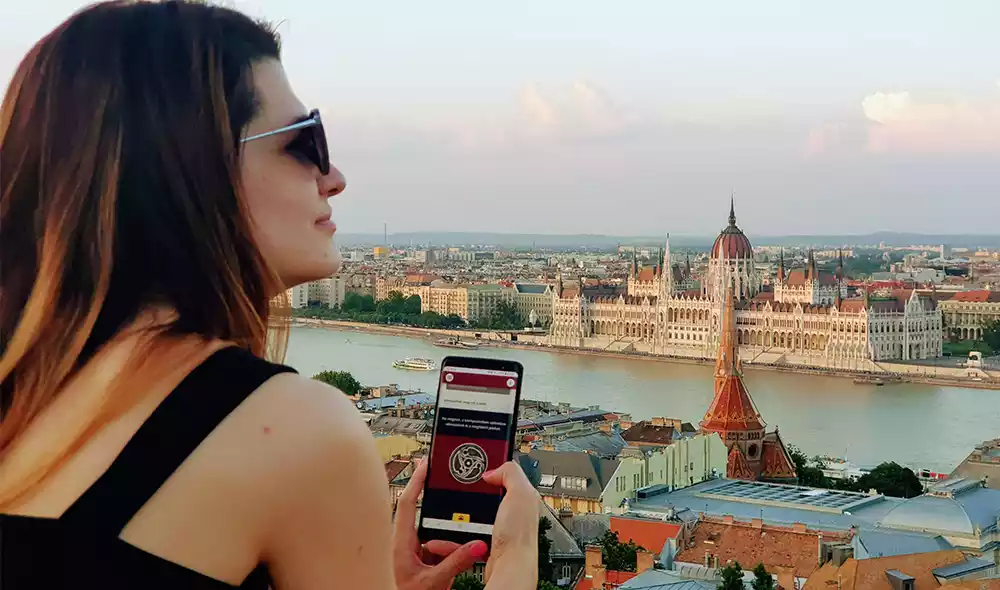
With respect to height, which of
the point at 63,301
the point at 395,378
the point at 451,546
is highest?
the point at 63,301

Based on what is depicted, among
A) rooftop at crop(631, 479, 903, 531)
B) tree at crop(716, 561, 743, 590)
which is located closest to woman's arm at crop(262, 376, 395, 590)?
tree at crop(716, 561, 743, 590)

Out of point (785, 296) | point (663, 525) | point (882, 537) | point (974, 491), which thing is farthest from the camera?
point (785, 296)

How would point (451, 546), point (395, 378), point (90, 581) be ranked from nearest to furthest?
point (90, 581), point (451, 546), point (395, 378)

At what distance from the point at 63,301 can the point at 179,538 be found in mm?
89

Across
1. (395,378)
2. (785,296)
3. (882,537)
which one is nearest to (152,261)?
(882,537)

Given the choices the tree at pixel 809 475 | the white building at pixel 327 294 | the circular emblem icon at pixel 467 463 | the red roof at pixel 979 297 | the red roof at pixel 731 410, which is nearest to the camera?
the circular emblem icon at pixel 467 463

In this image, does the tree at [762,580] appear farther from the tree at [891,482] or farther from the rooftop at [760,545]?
the tree at [891,482]

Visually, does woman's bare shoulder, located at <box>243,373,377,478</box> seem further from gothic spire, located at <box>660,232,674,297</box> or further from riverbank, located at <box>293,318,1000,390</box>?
gothic spire, located at <box>660,232,674,297</box>

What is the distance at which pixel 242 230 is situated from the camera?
0.44m

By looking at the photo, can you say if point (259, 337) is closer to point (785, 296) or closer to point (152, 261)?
point (152, 261)

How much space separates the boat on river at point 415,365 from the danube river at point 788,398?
0.65 ft

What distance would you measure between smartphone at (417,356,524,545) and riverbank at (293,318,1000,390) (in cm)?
1684

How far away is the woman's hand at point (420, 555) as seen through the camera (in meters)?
0.56

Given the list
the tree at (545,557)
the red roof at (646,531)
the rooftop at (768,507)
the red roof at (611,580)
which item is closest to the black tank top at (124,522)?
the red roof at (611,580)
